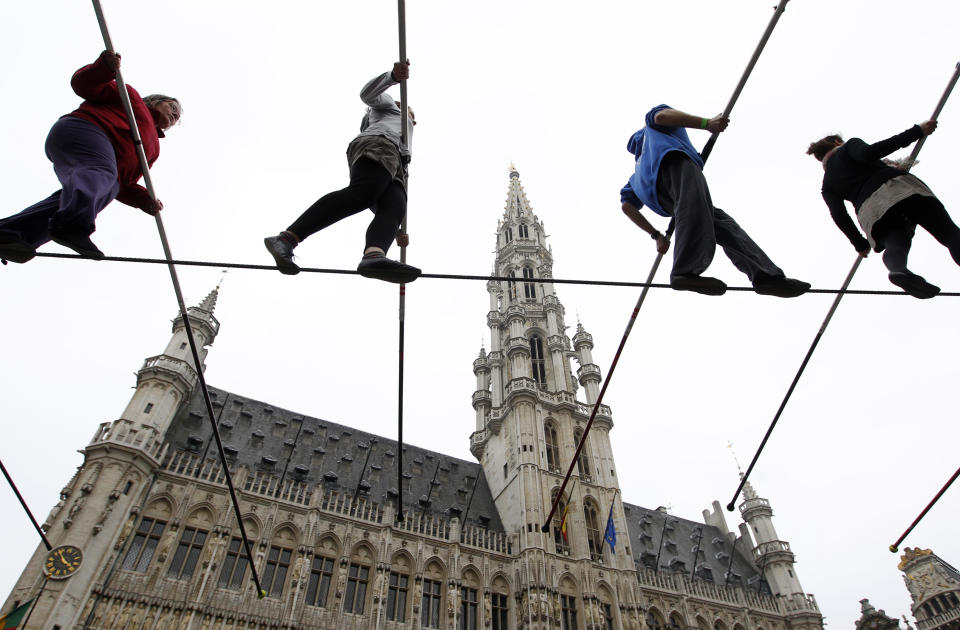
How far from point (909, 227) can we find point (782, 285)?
2.05 meters

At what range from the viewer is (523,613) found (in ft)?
87.2

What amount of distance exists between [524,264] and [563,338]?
10.1 meters

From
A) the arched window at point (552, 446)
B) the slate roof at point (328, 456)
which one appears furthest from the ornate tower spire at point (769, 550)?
the slate roof at point (328, 456)

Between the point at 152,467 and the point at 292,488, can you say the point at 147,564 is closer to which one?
the point at 152,467

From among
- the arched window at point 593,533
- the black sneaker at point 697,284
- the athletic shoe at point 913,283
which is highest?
the arched window at point 593,533

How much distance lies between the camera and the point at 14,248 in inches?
159

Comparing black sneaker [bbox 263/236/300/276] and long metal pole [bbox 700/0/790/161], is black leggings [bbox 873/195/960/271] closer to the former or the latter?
long metal pole [bbox 700/0/790/161]

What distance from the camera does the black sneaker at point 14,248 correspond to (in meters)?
3.97

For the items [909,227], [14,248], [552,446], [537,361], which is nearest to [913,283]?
[909,227]

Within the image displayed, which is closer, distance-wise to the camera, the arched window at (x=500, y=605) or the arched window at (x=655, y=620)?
the arched window at (x=500, y=605)

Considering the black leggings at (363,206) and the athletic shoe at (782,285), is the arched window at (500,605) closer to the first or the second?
the black leggings at (363,206)

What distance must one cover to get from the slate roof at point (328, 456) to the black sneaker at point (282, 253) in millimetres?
25631

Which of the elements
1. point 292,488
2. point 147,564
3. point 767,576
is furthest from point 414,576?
point 767,576

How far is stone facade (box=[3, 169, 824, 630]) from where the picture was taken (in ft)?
69.9
